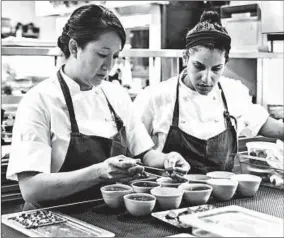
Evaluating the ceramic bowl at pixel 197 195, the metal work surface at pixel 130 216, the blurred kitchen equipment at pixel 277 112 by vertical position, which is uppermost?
the blurred kitchen equipment at pixel 277 112

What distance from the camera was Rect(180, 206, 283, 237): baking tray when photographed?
1506 millimetres

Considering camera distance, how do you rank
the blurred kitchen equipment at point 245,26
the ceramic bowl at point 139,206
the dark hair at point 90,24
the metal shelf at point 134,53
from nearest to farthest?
the ceramic bowl at point 139,206 < the dark hair at point 90,24 < the metal shelf at point 134,53 < the blurred kitchen equipment at point 245,26

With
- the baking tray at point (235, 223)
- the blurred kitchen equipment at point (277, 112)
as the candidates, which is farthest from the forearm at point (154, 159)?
the blurred kitchen equipment at point (277, 112)

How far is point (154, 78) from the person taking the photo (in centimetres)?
426

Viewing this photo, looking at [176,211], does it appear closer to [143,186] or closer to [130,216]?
[130,216]

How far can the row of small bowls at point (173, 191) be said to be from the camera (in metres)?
1.87

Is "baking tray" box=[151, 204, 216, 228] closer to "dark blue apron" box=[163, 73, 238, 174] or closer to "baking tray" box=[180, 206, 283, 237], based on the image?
"baking tray" box=[180, 206, 283, 237]

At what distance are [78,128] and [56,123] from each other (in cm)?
12

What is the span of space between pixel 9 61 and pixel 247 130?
5.19 metres

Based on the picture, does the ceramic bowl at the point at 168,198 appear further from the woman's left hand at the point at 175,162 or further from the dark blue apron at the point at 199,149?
the dark blue apron at the point at 199,149

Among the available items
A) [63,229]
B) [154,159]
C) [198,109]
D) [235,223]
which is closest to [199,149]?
[198,109]

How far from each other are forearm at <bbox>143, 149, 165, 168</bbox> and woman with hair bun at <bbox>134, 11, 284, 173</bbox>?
362mm

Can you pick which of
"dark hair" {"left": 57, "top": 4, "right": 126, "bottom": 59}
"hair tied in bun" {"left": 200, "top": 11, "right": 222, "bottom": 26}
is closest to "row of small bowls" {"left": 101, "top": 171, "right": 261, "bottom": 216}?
"dark hair" {"left": 57, "top": 4, "right": 126, "bottom": 59}

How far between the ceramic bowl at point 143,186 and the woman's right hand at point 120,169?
0.33 ft
